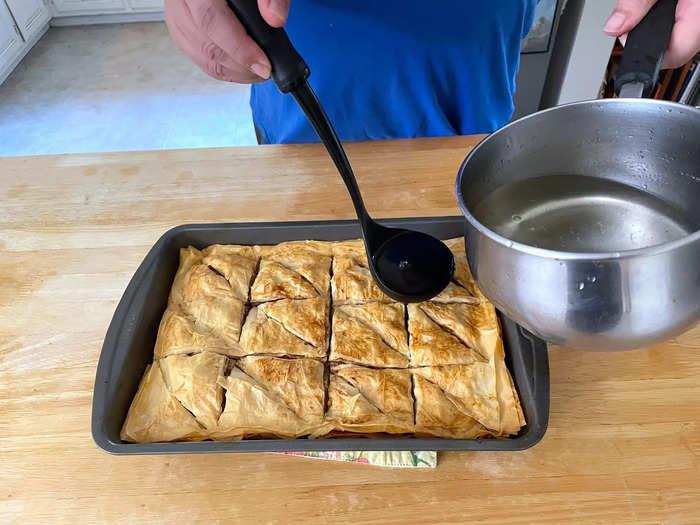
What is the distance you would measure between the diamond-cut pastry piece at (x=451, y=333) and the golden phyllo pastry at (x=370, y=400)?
0.23 ft

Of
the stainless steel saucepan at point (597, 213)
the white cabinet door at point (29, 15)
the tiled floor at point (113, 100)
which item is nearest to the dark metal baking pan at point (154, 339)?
the stainless steel saucepan at point (597, 213)

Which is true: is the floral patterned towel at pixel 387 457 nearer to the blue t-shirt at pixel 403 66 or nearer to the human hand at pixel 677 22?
the human hand at pixel 677 22

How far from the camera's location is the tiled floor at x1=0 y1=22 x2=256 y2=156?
382 centimetres

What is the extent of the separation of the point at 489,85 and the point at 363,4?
0.48m

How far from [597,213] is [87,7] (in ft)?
18.2

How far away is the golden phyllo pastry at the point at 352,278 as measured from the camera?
1222mm

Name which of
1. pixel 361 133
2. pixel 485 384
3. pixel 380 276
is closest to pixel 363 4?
pixel 361 133

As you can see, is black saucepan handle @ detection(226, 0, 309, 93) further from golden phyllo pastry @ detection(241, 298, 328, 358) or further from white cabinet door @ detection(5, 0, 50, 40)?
white cabinet door @ detection(5, 0, 50, 40)

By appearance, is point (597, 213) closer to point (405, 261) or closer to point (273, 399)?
point (405, 261)

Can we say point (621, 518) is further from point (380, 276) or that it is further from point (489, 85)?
point (489, 85)

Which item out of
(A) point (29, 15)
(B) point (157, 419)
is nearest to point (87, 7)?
(A) point (29, 15)

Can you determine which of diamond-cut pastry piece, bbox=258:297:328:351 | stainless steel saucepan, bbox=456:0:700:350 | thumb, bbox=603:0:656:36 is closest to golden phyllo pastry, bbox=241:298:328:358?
diamond-cut pastry piece, bbox=258:297:328:351

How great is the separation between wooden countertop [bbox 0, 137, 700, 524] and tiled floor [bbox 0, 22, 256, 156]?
2.54m

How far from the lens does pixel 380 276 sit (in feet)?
3.84
